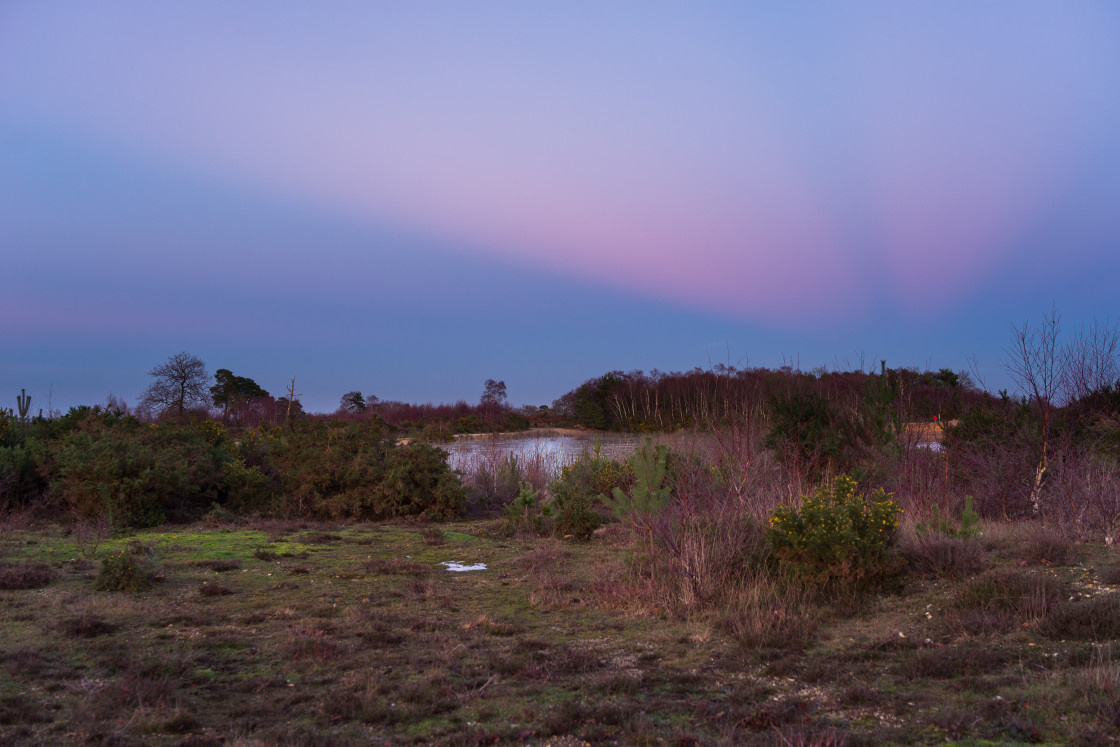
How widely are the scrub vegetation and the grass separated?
3 centimetres

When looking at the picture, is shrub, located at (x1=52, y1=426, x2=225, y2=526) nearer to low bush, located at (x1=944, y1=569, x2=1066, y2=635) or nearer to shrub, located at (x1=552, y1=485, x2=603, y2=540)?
shrub, located at (x1=552, y1=485, x2=603, y2=540)

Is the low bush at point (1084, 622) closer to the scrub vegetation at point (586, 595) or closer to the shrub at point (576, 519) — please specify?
the scrub vegetation at point (586, 595)

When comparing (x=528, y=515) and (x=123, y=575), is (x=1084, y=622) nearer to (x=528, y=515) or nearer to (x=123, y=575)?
(x=123, y=575)

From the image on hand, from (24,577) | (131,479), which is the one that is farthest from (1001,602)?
(131,479)

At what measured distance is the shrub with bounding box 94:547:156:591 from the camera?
23.3 ft

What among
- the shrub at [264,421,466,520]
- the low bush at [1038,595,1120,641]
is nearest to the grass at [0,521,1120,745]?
the low bush at [1038,595,1120,641]

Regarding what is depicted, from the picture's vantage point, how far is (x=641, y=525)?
810 cm

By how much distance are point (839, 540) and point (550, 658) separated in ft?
10.1

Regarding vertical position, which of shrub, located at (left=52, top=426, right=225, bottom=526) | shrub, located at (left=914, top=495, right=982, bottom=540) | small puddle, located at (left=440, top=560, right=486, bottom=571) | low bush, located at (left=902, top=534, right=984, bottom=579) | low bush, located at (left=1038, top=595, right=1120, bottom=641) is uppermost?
shrub, located at (left=52, top=426, right=225, bottom=526)

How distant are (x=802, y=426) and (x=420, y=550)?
25.7ft

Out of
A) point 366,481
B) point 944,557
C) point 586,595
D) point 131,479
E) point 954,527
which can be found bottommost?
point 586,595

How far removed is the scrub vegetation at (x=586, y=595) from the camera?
4027 mm

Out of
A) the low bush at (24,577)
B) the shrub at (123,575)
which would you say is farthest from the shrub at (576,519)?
the low bush at (24,577)

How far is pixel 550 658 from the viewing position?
5.30 meters
